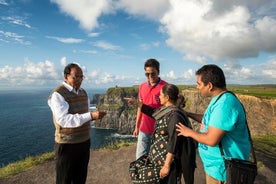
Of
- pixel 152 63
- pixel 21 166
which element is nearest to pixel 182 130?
pixel 152 63

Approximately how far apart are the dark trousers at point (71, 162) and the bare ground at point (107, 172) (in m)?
2.67

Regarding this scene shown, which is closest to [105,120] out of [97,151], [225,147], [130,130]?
[130,130]

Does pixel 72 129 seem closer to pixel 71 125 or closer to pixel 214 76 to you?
pixel 71 125

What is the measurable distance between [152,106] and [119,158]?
458 centimetres

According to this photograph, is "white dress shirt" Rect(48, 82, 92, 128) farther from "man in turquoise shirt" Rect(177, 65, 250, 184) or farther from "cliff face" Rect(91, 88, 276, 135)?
"cliff face" Rect(91, 88, 276, 135)

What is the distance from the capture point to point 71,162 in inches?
174

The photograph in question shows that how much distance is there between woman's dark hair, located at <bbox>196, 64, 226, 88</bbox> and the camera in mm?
3150

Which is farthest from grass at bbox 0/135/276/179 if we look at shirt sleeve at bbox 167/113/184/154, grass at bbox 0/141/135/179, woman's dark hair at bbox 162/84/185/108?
woman's dark hair at bbox 162/84/185/108

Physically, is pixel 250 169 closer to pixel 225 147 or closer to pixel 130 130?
pixel 225 147

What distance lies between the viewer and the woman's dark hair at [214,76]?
124 inches

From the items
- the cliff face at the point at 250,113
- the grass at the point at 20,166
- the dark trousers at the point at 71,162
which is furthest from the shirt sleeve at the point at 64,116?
the grass at the point at 20,166

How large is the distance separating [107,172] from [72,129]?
13.4 feet

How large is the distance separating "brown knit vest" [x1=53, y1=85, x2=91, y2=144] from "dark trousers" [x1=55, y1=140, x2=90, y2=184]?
0.11m

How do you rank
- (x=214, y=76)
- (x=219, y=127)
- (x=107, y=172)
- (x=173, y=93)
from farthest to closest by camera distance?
1. (x=107, y=172)
2. (x=173, y=93)
3. (x=214, y=76)
4. (x=219, y=127)
